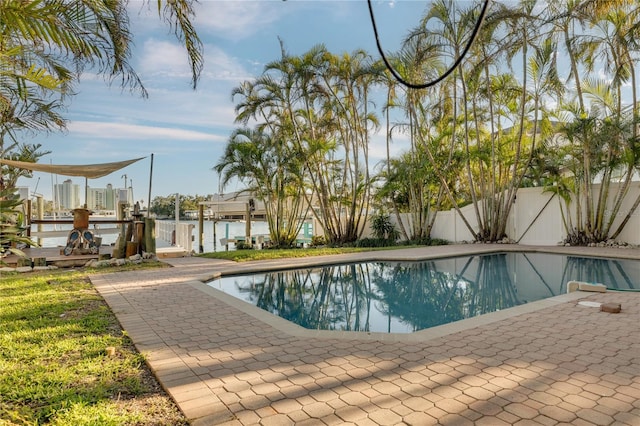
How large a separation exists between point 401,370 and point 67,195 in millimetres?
19035

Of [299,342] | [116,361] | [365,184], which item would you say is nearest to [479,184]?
[365,184]

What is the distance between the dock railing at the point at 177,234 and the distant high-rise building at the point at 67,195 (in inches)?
120

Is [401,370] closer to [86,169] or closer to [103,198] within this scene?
[86,169]

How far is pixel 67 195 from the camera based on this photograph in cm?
1742

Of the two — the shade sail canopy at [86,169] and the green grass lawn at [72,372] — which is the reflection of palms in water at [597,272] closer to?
the green grass lawn at [72,372]

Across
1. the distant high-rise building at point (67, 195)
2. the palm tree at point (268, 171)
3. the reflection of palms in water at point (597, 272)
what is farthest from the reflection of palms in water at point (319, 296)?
the distant high-rise building at point (67, 195)

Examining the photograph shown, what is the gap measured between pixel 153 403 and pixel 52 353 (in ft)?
4.97

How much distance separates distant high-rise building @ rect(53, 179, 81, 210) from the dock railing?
3044mm

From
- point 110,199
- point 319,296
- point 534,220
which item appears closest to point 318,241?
point 534,220

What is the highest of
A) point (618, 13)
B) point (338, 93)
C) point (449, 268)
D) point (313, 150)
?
point (618, 13)

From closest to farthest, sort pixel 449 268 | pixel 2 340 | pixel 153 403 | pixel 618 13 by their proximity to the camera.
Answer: pixel 153 403
pixel 2 340
pixel 449 268
pixel 618 13

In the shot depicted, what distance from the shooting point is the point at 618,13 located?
10.6m

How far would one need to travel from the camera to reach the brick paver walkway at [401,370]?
2268mm

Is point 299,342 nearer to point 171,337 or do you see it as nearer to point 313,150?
point 171,337
